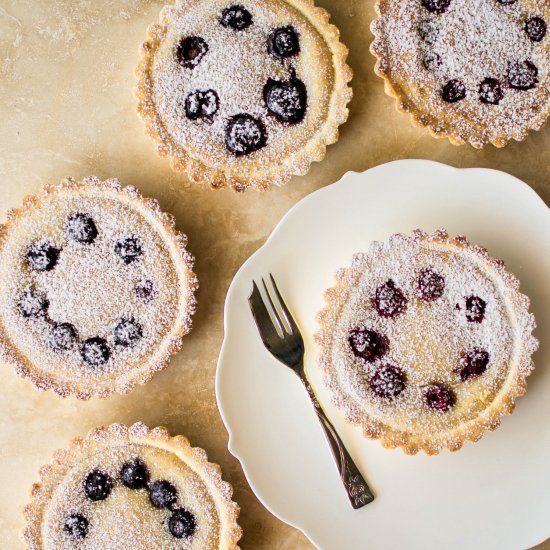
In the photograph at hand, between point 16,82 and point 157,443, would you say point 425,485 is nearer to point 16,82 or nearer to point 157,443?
point 157,443

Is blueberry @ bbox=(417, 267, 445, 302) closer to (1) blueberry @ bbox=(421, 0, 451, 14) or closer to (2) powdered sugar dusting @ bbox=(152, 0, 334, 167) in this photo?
(2) powdered sugar dusting @ bbox=(152, 0, 334, 167)

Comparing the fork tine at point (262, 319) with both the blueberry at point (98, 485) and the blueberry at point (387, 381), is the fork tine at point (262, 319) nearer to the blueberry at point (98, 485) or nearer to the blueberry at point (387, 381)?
the blueberry at point (387, 381)

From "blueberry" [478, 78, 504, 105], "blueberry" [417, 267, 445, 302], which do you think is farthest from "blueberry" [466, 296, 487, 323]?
"blueberry" [478, 78, 504, 105]

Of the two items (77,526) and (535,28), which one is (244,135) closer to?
(535,28)

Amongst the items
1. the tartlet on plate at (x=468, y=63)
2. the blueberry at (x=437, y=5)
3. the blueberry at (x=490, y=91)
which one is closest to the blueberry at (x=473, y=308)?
the tartlet on plate at (x=468, y=63)

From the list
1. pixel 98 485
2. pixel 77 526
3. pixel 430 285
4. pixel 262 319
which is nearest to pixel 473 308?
pixel 430 285
